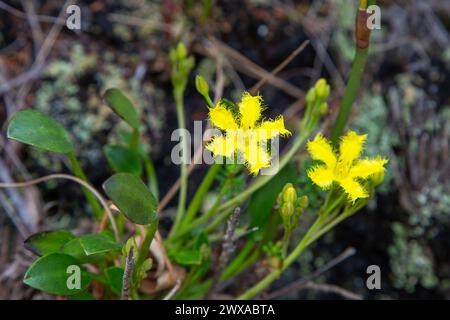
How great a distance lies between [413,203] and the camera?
1869 mm

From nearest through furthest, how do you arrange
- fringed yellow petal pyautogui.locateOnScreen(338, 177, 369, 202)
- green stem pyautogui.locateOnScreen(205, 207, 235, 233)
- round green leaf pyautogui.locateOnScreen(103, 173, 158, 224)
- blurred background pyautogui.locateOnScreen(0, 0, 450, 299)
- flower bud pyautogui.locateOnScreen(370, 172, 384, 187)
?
round green leaf pyautogui.locateOnScreen(103, 173, 158, 224)
fringed yellow petal pyautogui.locateOnScreen(338, 177, 369, 202)
flower bud pyautogui.locateOnScreen(370, 172, 384, 187)
green stem pyautogui.locateOnScreen(205, 207, 235, 233)
blurred background pyautogui.locateOnScreen(0, 0, 450, 299)

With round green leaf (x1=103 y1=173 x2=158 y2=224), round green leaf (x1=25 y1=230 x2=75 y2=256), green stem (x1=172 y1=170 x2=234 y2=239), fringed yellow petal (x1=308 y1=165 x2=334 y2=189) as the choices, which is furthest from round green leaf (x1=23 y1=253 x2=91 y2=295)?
fringed yellow petal (x1=308 y1=165 x2=334 y2=189)

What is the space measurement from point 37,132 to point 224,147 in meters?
0.39

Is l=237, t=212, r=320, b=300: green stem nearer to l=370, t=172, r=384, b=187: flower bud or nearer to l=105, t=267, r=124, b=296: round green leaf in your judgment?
l=370, t=172, r=384, b=187: flower bud

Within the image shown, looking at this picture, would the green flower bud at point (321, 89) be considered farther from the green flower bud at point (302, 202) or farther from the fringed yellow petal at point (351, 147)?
the green flower bud at point (302, 202)

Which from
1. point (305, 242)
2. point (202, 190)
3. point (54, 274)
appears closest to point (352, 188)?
point (305, 242)

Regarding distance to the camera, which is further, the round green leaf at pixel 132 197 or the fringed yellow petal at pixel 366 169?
the fringed yellow petal at pixel 366 169

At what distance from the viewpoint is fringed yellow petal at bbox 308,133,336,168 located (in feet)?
4.23

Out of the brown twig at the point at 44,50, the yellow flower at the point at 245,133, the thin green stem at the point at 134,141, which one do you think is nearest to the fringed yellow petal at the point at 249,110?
the yellow flower at the point at 245,133

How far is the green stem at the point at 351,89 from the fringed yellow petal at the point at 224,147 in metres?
0.36

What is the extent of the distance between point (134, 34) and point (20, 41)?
0.37 meters

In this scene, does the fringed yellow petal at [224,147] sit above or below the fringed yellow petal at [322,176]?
above

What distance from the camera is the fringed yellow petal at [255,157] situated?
1.17 m
